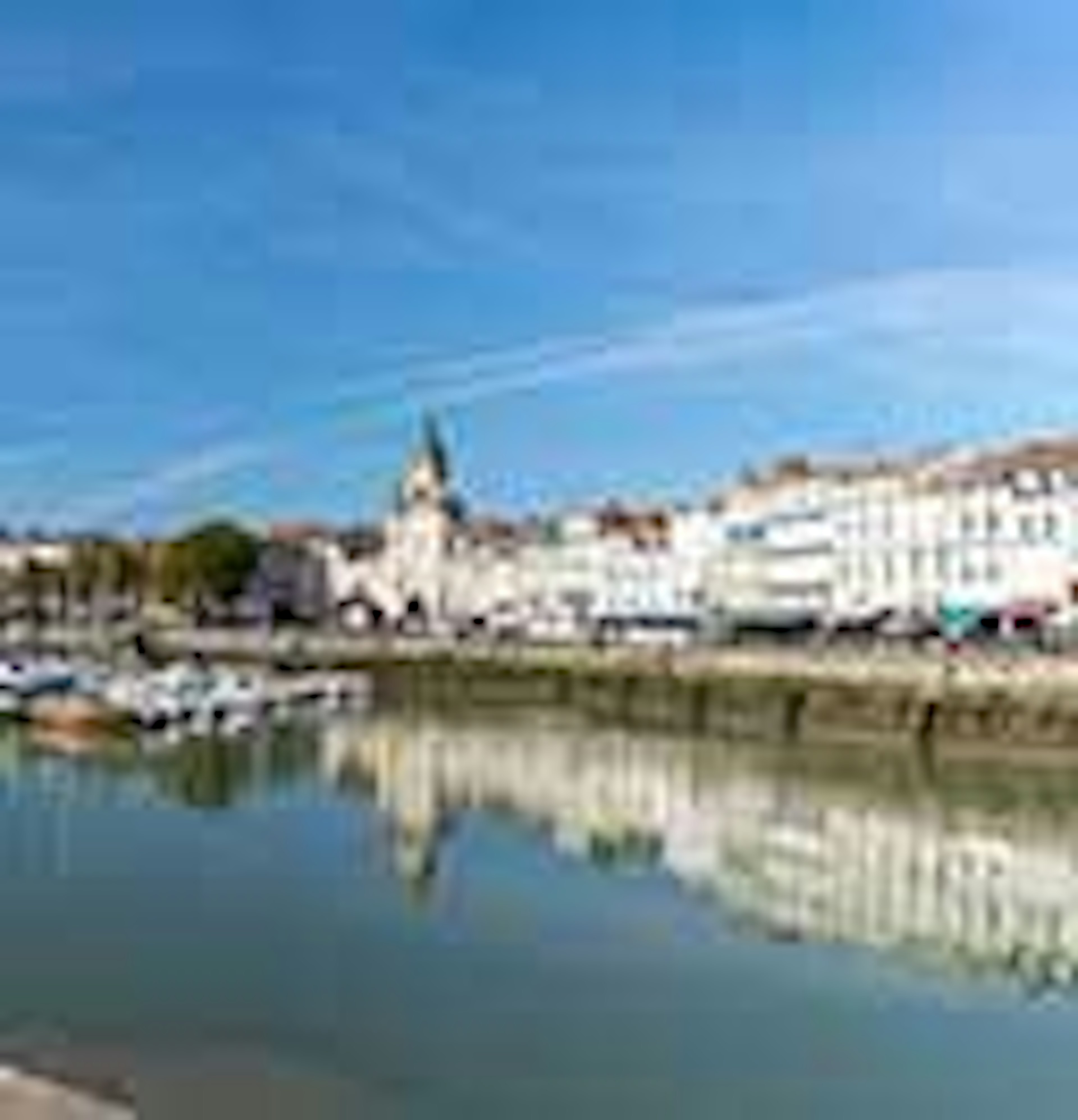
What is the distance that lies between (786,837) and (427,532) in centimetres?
9689

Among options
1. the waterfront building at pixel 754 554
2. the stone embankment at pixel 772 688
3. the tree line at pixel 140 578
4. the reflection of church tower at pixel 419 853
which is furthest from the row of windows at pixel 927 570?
the reflection of church tower at pixel 419 853

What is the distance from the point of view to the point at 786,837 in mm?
33062

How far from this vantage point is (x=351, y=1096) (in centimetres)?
1641

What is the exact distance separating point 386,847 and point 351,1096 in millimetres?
16109

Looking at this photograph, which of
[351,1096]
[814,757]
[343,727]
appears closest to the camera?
[351,1096]

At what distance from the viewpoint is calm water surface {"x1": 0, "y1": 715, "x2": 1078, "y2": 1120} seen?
56.2 ft

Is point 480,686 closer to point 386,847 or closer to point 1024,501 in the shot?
point 1024,501

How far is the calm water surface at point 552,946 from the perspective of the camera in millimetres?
17141

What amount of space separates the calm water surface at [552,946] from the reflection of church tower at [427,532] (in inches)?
3405

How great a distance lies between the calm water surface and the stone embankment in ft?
8.95

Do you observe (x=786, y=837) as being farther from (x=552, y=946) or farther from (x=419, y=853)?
(x=552, y=946)

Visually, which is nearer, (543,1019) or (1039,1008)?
(543,1019)

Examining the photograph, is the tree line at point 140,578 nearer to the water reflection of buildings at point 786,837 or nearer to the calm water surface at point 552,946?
the water reflection of buildings at point 786,837

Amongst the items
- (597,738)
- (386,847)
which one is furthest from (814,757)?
(386,847)
